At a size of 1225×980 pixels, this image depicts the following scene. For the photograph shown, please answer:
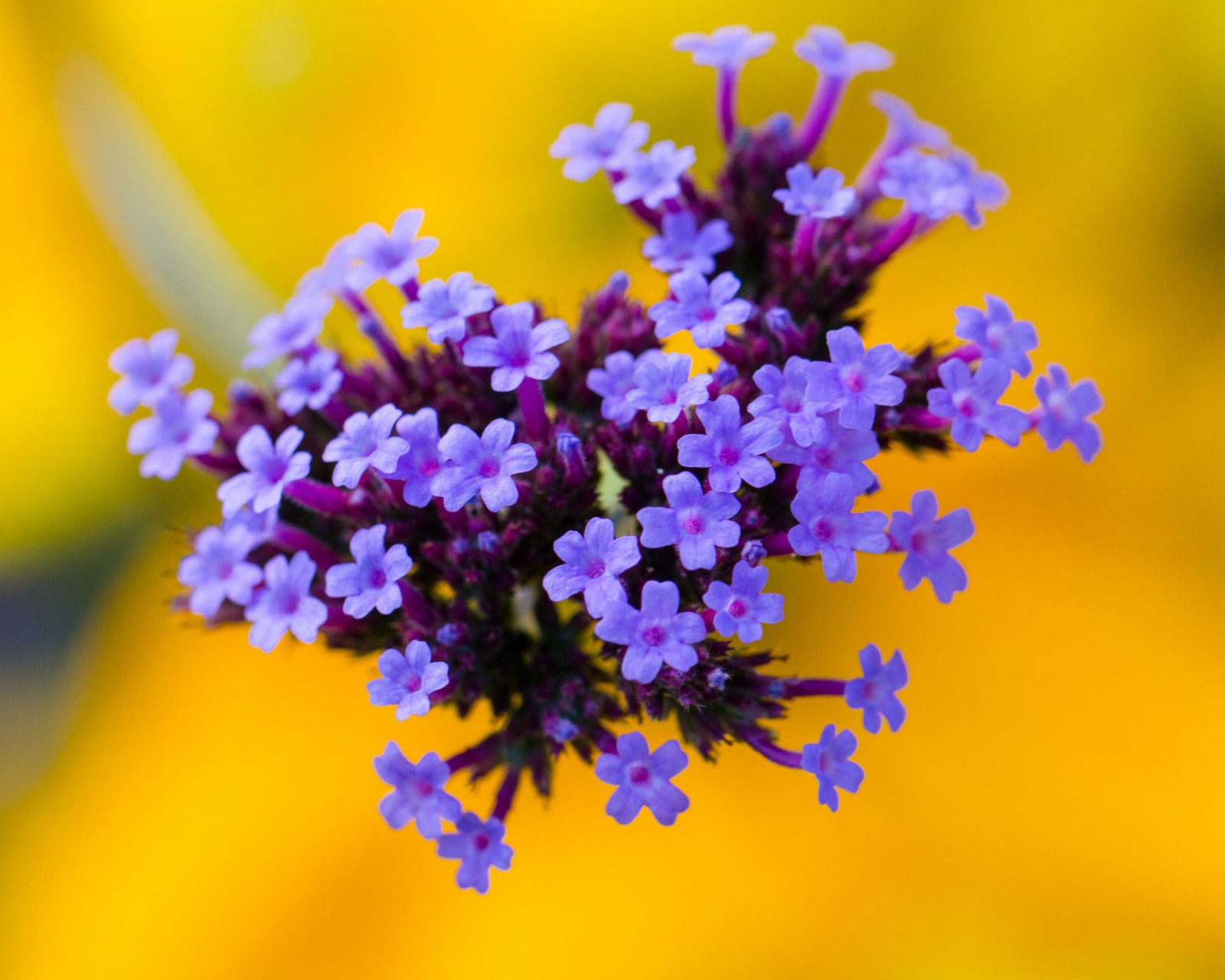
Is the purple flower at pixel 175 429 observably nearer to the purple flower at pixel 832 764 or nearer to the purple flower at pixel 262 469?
the purple flower at pixel 262 469

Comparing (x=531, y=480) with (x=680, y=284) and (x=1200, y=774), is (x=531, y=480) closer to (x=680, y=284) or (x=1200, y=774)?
(x=680, y=284)

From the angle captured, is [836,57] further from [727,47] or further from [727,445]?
[727,445]

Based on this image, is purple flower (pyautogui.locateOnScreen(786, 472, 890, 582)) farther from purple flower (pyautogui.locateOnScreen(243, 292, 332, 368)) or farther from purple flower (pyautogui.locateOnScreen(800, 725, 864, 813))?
purple flower (pyautogui.locateOnScreen(243, 292, 332, 368))

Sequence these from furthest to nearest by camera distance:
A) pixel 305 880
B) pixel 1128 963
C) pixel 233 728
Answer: pixel 233 728 → pixel 305 880 → pixel 1128 963

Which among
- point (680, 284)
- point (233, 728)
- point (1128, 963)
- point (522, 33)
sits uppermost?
point (522, 33)

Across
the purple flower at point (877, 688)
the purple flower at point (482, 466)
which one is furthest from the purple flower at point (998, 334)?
the purple flower at point (482, 466)

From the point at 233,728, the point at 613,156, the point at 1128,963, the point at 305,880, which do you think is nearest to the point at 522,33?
the point at 613,156

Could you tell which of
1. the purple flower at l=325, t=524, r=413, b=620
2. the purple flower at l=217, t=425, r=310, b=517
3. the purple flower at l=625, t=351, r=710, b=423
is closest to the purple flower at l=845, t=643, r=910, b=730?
the purple flower at l=625, t=351, r=710, b=423

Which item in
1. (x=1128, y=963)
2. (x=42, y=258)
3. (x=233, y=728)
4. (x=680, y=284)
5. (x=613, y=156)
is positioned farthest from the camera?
(x=42, y=258)
